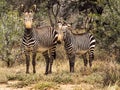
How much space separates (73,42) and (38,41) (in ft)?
4.41

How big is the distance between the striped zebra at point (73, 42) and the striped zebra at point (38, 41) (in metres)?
0.42

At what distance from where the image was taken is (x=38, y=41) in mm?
13953

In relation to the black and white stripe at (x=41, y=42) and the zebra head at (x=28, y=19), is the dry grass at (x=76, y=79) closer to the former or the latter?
the black and white stripe at (x=41, y=42)

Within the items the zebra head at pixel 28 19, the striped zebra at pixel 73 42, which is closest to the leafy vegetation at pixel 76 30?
the striped zebra at pixel 73 42

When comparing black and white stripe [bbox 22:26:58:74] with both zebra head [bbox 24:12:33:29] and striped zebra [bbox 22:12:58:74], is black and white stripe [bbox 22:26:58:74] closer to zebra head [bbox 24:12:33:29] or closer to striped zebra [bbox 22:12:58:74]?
striped zebra [bbox 22:12:58:74]

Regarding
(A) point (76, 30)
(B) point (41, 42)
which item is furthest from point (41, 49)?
(A) point (76, 30)

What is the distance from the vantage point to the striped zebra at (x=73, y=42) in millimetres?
14077

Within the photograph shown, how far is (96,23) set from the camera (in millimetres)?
15633

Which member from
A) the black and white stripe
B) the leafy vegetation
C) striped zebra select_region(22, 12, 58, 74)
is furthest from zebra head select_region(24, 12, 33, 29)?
the leafy vegetation

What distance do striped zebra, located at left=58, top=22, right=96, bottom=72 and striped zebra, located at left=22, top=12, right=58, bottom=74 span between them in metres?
0.42

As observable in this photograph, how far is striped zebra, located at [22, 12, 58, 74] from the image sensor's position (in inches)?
536

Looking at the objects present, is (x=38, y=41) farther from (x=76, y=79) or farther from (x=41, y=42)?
(x=76, y=79)

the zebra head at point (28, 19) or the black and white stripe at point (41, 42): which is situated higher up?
the zebra head at point (28, 19)

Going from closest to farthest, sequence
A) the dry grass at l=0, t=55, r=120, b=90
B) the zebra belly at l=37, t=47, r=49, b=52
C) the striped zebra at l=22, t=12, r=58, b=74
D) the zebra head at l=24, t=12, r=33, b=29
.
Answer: the dry grass at l=0, t=55, r=120, b=90
the zebra head at l=24, t=12, r=33, b=29
the striped zebra at l=22, t=12, r=58, b=74
the zebra belly at l=37, t=47, r=49, b=52
